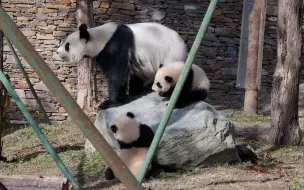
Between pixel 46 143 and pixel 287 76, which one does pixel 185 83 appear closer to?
pixel 287 76

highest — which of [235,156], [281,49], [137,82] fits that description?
[281,49]

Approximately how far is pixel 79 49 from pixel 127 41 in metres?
0.53

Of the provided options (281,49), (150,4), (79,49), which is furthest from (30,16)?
(281,49)

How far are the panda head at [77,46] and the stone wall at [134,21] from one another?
446 centimetres

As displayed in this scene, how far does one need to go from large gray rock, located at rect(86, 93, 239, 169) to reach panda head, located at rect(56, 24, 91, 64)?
0.79 meters

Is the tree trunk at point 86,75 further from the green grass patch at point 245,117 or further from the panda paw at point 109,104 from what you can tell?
the panda paw at point 109,104

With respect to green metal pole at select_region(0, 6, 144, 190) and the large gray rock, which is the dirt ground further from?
green metal pole at select_region(0, 6, 144, 190)

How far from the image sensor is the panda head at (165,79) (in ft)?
15.3

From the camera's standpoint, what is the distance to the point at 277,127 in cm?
A: 538

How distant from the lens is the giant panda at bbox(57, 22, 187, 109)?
4.82 metres

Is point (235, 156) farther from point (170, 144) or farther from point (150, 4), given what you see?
point (150, 4)

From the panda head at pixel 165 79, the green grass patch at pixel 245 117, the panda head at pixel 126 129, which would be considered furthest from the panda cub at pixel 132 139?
the green grass patch at pixel 245 117

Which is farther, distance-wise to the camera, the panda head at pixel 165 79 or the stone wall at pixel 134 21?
the stone wall at pixel 134 21

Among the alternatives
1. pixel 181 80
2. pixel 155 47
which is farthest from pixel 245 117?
pixel 181 80
